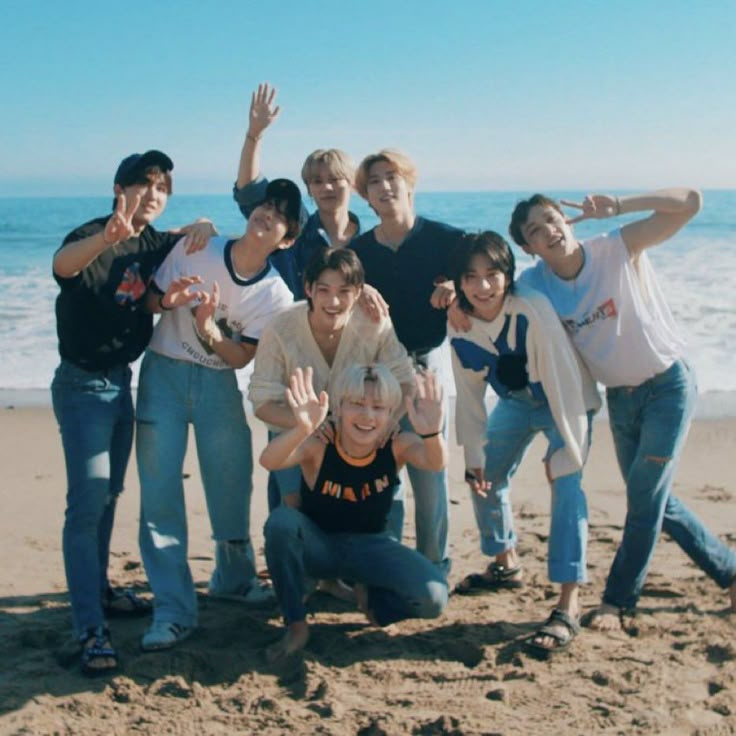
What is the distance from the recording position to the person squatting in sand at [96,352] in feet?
13.9

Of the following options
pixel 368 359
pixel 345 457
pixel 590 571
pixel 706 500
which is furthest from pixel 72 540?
pixel 706 500

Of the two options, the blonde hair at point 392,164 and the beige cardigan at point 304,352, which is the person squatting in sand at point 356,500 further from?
the blonde hair at point 392,164

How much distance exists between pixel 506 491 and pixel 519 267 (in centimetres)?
1671

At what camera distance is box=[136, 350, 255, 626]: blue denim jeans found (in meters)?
4.57

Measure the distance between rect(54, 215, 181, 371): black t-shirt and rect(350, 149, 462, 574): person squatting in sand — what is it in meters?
1.13

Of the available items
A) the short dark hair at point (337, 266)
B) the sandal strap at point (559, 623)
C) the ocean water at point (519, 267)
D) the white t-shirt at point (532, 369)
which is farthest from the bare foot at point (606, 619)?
the ocean water at point (519, 267)

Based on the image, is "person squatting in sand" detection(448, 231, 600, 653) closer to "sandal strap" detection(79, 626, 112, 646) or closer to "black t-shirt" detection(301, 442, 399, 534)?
"black t-shirt" detection(301, 442, 399, 534)

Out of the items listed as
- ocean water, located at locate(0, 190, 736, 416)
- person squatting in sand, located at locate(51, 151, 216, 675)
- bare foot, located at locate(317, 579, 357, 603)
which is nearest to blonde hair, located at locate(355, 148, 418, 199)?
person squatting in sand, located at locate(51, 151, 216, 675)

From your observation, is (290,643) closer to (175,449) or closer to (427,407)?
(175,449)

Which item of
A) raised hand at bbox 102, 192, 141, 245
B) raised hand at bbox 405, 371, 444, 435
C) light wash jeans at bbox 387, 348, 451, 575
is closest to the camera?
raised hand at bbox 102, 192, 141, 245

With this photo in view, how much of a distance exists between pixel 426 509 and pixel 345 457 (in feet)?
2.39

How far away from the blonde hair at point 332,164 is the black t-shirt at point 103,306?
3.41 ft

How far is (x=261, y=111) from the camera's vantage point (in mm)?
5199

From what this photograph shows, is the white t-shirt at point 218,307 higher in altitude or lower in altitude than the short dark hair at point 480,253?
lower
